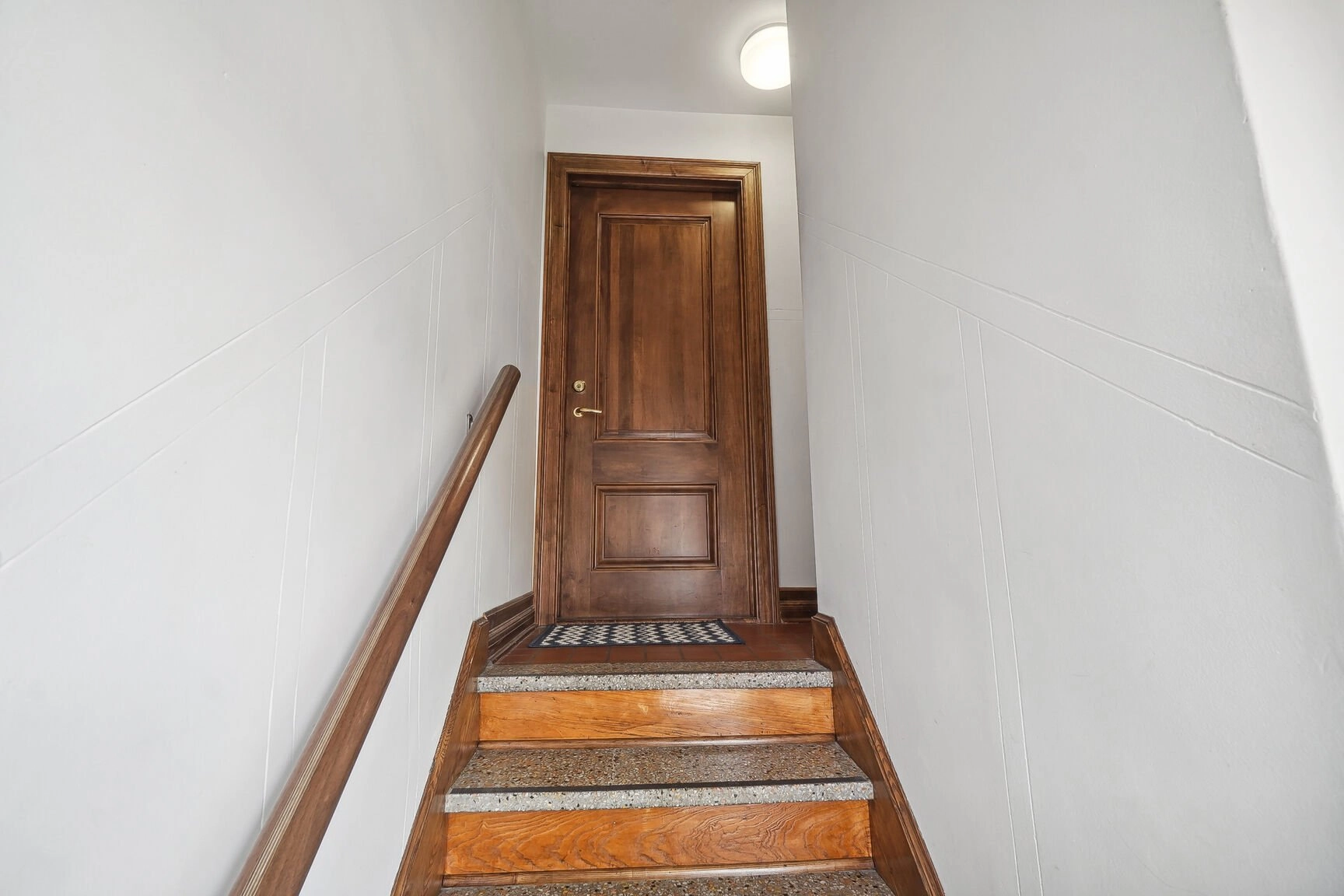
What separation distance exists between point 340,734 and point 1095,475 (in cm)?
99

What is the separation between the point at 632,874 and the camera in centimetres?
125

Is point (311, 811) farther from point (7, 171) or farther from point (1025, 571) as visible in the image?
point (1025, 571)

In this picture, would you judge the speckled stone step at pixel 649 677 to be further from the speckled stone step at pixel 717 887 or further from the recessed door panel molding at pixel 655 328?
the recessed door panel molding at pixel 655 328

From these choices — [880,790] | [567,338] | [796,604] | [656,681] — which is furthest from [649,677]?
[567,338]

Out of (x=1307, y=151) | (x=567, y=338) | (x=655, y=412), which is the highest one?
(x=567, y=338)

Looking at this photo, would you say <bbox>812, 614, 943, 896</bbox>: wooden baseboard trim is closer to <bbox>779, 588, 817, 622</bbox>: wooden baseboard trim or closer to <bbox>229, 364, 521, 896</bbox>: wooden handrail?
<bbox>229, 364, 521, 896</bbox>: wooden handrail

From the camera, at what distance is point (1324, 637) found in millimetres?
477

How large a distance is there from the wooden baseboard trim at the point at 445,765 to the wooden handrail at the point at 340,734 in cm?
41

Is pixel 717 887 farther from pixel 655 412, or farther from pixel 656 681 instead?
pixel 655 412

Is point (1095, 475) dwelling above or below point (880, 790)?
above

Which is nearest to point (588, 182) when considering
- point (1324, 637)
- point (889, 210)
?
point (889, 210)

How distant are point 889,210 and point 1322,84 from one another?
0.77m

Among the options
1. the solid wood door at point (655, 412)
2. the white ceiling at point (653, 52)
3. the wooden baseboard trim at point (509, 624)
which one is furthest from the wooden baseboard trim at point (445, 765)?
the white ceiling at point (653, 52)

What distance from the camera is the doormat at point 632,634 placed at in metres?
2.13
